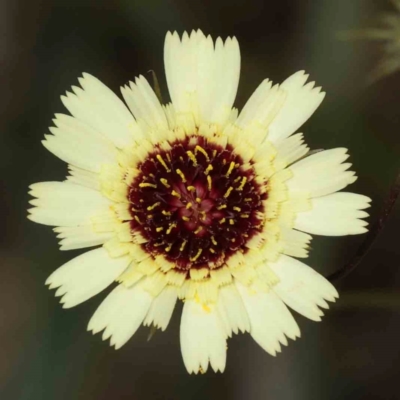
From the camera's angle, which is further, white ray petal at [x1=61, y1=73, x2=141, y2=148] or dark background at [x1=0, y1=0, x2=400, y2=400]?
dark background at [x1=0, y1=0, x2=400, y2=400]

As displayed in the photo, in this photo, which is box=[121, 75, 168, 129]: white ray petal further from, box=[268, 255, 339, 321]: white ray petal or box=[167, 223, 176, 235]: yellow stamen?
box=[268, 255, 339, 321]: white ray petal

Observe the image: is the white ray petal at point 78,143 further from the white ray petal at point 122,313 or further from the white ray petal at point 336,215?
the white ray petal at point 336,215

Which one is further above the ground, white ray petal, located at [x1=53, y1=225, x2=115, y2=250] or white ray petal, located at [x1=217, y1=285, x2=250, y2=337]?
white ray petal, located at [x1=53, y1=225, x2=115, y2=250]

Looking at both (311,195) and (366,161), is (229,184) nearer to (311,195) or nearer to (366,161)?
Answer: (311,195)

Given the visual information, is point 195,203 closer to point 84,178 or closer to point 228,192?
point 228,192

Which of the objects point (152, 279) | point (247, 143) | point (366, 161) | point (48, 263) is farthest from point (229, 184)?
point (48, 263)

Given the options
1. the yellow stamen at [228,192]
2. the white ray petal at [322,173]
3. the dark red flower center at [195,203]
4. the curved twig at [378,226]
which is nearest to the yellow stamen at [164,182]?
the dark red flower center at [195,203]

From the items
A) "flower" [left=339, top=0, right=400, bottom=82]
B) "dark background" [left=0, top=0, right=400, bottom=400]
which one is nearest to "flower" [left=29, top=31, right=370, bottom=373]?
"dark background" [left=0, top=0, right=400, bottom=400]
